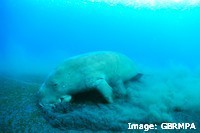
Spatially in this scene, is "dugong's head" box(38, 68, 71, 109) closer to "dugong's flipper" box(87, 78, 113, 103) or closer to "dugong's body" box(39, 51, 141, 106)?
"dugong's body" box(39, 51, 141, 106)

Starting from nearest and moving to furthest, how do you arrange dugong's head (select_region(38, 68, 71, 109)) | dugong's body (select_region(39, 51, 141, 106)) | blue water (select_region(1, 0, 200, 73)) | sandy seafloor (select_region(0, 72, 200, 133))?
sandy seafloor (select_region(0, 72, 200, 133)) < dugong's head (select_region(38, 68, 71, 109)) < dugong's body (select_region(39, 51, 141, 106)) < blue water (select_region(1, 0, 200, 73))

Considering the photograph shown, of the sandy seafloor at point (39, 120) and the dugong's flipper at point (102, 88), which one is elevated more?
the dugong's flipper at point (102, 88)

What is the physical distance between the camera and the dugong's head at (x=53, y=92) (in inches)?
220

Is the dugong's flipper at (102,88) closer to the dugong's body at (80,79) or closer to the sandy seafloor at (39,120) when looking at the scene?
the dugong's body at (80,79)

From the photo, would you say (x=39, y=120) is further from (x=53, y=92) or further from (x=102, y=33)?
(x=102, y=33)

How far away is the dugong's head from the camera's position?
18.4ft

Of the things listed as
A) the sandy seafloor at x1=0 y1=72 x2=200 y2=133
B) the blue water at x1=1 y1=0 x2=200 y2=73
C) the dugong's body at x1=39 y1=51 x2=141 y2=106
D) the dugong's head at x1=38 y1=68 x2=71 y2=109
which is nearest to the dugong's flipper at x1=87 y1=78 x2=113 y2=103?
the dugong's body at x1=39 y1=51 x2=141 y2=106

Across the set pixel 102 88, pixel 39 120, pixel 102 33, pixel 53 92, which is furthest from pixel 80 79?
pixel 102 33

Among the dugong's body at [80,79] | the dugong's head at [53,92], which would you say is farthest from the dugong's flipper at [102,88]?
the dugong's head at [53,92]

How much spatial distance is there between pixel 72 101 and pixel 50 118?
1081mm

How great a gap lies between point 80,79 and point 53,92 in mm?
797

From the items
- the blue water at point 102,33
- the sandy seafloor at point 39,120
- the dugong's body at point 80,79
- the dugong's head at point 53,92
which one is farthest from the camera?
the blue water at point 102,33

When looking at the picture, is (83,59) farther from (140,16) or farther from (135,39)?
(135,39)

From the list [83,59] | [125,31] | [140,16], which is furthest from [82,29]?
[83,59]
